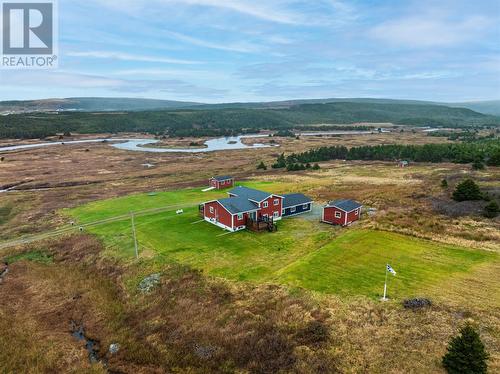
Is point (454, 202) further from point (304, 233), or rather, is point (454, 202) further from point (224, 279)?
point (224, 279)

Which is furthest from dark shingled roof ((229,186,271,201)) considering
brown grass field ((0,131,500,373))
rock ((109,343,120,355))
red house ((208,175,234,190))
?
rock ((109,343,120,355))

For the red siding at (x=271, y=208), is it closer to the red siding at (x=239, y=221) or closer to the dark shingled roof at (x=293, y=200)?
the dark shingled roof at (x=293, y=200)

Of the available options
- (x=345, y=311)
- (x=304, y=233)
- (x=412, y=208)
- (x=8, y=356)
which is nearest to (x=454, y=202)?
(x=412, y=208)

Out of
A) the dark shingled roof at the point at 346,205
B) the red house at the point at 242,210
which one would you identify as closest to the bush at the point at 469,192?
the dark shingled roof at the point at 346,205

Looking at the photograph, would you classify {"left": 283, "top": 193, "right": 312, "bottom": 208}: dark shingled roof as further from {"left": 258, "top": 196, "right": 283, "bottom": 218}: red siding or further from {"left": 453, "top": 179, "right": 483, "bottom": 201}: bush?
{"left": 453, "top": 179, "right": 483, "bottom": 201}: bush

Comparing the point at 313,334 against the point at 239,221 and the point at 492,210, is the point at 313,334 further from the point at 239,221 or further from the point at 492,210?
the point at 492,210

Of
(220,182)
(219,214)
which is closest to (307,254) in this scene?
(219,214)
